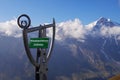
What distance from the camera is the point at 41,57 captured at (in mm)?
28531

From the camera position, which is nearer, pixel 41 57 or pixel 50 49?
pixel 41 57

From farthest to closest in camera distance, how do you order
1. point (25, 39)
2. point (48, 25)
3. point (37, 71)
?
point (48, 25)
point (37, 71)
point (25, 39)

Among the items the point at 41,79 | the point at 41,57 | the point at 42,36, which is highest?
the point at 42,36

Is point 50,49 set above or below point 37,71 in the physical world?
above

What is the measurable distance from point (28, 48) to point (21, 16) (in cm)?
264

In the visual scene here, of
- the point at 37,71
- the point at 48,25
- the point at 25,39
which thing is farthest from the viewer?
the point at 48,25

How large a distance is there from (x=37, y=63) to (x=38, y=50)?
116cm

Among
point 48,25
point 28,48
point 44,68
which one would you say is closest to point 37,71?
point 44,68

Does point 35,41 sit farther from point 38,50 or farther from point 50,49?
point 50,49

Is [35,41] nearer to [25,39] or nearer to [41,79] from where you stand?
[25,39]

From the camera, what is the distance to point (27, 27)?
2692cm

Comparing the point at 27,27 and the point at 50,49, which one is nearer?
the point at 27,27

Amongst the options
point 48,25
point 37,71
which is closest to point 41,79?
point 37,71

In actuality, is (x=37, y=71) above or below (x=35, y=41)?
below
